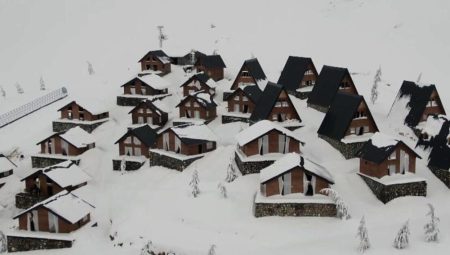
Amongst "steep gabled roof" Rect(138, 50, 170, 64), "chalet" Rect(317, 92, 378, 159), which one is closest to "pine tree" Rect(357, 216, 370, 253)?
"chalet" Rect(317, 92, 378, 159)

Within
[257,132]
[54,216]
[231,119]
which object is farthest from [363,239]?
[231,119]

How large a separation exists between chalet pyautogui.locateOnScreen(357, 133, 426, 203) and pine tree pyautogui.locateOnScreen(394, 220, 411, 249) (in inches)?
238

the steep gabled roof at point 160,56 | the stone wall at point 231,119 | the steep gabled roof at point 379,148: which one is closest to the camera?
the steep gabled roof at point 379,148

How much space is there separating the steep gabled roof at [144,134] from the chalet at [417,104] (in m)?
23.8

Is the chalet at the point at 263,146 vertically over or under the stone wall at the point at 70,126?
under

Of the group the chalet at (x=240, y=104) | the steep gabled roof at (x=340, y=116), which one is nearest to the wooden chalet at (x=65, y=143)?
the chalet at (x=240, y=104)

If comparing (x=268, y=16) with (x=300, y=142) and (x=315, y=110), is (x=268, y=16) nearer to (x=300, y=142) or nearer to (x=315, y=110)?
(x=315, y=110)

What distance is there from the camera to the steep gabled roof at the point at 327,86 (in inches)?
2227

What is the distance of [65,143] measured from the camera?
55.4 meters

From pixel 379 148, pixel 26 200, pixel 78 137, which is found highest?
pixel 78 137

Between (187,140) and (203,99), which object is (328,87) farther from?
(187,140)

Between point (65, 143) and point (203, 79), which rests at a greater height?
point (203, 79)

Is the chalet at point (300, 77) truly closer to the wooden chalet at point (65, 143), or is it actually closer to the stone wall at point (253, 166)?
the stone wall at point (253, 166)

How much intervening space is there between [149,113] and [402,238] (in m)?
32.3
